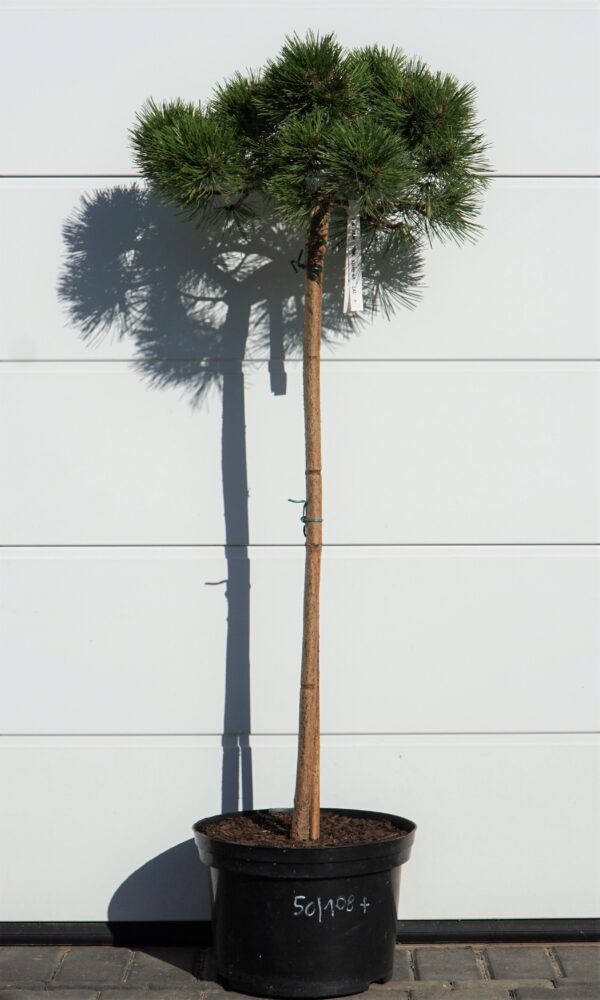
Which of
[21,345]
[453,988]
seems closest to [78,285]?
[21,345]

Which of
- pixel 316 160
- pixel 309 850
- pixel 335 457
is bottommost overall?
pixel 309 850

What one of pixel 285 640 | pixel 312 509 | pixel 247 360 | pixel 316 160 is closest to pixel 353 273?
pixel 316 160

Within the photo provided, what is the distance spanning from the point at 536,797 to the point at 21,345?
70.1 inches

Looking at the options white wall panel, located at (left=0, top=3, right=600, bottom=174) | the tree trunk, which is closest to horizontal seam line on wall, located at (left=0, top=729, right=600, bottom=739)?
the tree trunk

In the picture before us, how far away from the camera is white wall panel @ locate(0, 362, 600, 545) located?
2.94 meters

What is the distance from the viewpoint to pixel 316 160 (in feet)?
7.82

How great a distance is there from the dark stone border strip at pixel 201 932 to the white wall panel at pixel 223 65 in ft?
6.41

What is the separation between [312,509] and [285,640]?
0.46 m

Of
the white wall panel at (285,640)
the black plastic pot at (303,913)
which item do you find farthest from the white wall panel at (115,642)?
the black plastic pot at (303,913)

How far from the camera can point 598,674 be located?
2947 millimetres

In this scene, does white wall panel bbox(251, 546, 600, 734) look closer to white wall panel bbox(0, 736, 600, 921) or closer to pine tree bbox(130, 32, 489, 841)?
white wall panel bbox(0, 736, 600, 921)

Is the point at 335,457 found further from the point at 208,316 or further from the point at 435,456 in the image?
the point at 208,316

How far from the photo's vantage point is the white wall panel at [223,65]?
116 inches

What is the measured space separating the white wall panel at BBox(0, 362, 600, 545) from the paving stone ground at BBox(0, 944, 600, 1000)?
3.40ft
